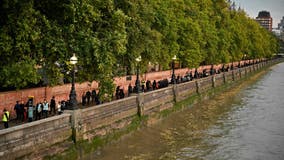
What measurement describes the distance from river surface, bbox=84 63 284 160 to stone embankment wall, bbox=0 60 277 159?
3.52ft

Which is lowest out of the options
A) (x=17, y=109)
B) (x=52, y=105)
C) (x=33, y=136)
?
(x=33, y=136)

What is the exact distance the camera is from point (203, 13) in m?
53.4

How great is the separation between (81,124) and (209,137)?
30.1 feet

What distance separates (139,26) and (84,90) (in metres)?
7.46

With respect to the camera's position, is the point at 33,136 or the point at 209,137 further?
the point at 209,137

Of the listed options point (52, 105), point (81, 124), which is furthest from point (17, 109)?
point (81, 124)

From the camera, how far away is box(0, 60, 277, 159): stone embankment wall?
626 inches

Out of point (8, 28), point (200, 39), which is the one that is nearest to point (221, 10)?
point (200, 39)

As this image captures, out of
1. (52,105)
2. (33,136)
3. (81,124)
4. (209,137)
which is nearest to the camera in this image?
(33,136)

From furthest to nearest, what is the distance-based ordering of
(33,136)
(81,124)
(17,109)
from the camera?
(17,109) → (81,124) → (33,136)

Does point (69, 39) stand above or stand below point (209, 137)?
above

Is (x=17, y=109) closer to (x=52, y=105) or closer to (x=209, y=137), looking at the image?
(x=52, y=105)

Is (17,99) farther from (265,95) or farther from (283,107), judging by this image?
(265,95)

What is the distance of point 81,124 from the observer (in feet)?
66.9
